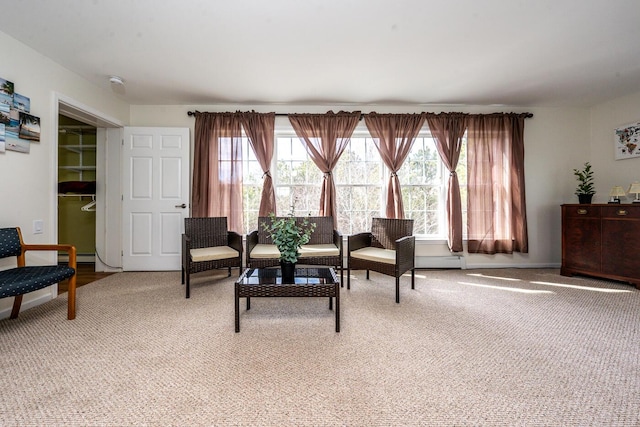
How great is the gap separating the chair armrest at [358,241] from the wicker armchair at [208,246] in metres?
1.39

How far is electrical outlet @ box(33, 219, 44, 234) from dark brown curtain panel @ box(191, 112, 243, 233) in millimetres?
1609

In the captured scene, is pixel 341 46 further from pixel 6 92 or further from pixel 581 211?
pixel 581 211

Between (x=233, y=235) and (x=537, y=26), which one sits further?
(x=233, y=235)

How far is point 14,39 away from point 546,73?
5713 mm

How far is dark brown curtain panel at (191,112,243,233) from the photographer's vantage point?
13.5ft

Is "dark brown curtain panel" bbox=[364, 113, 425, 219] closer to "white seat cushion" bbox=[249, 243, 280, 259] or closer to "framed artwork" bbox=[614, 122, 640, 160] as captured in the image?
"white seat cushion" bbox=[249, 243, 280, 259]

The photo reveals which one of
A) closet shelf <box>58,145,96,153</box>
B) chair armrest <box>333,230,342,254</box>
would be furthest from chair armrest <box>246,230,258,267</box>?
closet shelf <box>58,145,96,153</box>

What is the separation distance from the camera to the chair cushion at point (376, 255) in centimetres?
305

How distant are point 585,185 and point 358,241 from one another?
356 centimetres

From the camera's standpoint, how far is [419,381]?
1576 mm

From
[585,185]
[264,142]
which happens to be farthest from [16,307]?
[585,185]

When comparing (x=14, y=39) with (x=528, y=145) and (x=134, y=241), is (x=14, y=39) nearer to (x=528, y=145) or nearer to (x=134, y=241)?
(x=134, y=241)

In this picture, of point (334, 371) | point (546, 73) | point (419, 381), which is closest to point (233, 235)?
point (334, 371)

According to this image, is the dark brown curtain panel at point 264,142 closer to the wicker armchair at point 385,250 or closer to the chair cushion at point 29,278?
the wicker armchair at point 385,250
